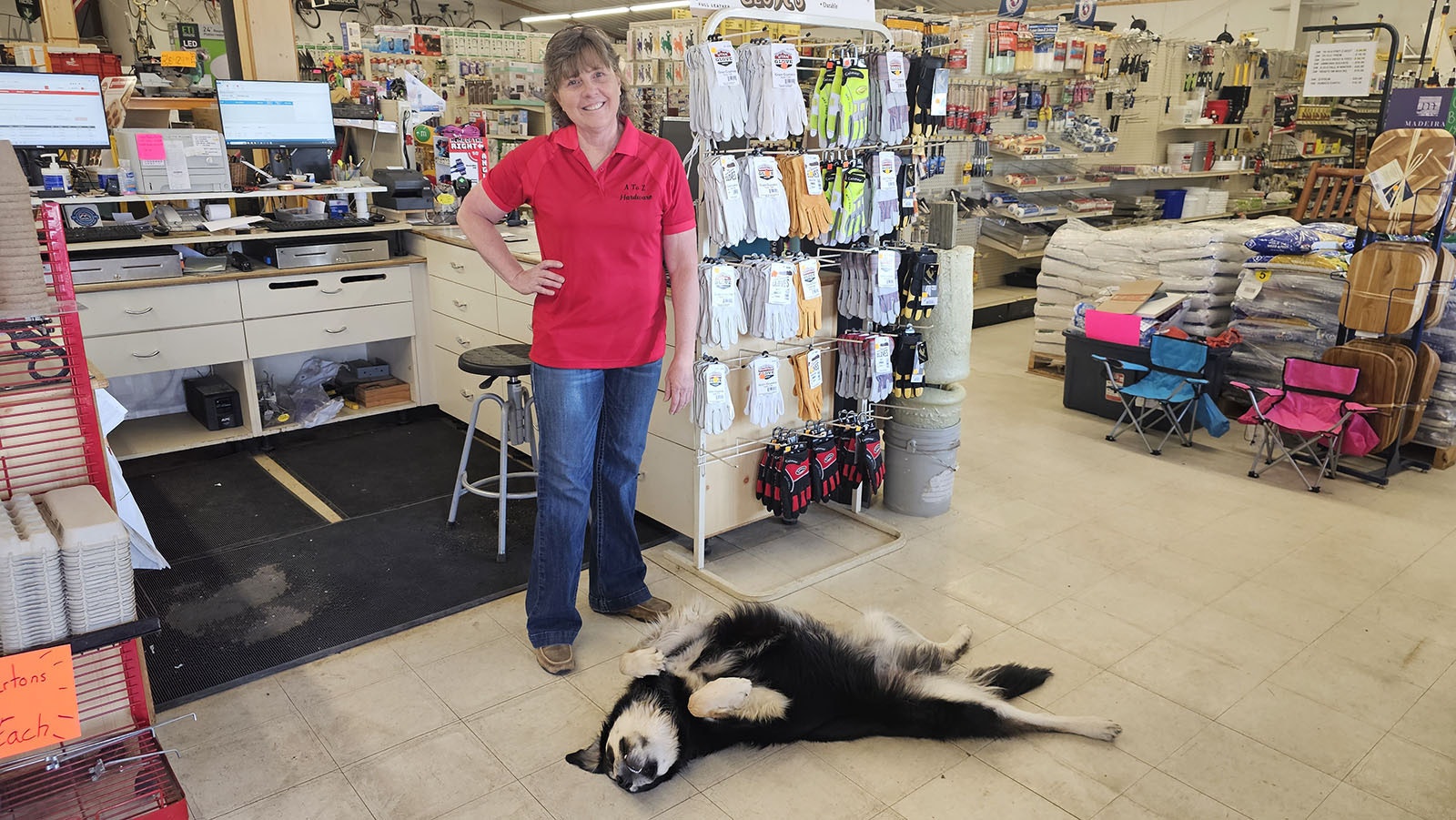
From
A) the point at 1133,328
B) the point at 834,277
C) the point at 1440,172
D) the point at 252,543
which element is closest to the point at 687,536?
the point at 834,277

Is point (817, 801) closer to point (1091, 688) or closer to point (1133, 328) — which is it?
point (1091, 688)

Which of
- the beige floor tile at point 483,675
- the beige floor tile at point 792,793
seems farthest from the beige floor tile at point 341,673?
the beige floor tile at point 792,793

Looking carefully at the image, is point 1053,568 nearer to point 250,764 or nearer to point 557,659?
point 557,659

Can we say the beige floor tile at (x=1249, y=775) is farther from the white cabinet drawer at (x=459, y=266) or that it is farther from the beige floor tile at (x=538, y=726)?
the white cabinet drawer at (x=459, y=266)

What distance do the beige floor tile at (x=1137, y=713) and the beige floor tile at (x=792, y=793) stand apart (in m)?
0.72

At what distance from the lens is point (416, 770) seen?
2.40 m

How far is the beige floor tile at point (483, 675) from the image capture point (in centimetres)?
271

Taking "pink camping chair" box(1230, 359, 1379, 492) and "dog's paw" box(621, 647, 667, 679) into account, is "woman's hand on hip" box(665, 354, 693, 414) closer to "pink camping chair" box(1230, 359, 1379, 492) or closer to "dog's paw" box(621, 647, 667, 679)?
"dog's paw" box(621, 647, 667, 679)

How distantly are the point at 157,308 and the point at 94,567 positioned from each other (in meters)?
3.16

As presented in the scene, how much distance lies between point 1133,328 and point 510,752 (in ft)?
12.9

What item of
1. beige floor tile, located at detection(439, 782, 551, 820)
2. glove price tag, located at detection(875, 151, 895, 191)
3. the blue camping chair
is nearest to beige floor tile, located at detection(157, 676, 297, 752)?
beige floor tile, located at detection(439, 782, 551, 820)

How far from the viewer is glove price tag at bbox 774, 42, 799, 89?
3.06 metres

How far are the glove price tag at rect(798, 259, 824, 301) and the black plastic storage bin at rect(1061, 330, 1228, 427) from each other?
2386mm

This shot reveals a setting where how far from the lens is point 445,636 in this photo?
9.95ft
